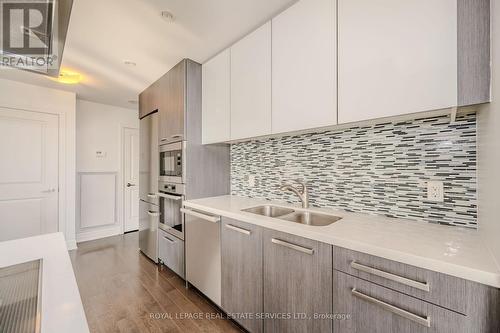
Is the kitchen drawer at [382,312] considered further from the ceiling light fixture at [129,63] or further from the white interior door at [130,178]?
the white interior door at [130,178]

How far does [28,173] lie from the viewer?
2.98 metres

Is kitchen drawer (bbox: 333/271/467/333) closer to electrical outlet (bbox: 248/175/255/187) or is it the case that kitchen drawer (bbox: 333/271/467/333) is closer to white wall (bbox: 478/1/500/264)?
white wall (bbox: 478/1/500/264)

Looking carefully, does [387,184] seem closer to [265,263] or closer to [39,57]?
[265,263]

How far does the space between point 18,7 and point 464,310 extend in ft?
7.30

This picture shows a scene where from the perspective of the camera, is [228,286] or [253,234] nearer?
[253,234]

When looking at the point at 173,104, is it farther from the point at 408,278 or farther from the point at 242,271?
the point at 408,278

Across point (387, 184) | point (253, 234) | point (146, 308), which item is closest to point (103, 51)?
point (253, 234)

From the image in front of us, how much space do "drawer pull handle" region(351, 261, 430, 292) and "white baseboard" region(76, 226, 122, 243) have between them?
4.26 meters

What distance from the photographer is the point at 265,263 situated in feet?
4.56

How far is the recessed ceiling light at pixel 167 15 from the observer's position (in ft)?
5.11

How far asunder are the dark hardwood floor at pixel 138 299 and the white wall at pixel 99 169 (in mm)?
902

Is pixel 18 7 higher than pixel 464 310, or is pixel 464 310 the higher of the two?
pixel 18 7

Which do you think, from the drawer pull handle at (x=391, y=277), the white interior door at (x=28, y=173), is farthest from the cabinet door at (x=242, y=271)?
the white interior door at (x=28, y=173)

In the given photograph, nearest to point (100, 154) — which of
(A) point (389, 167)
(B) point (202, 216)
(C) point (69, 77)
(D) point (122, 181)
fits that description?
(D) point (122, 181)
